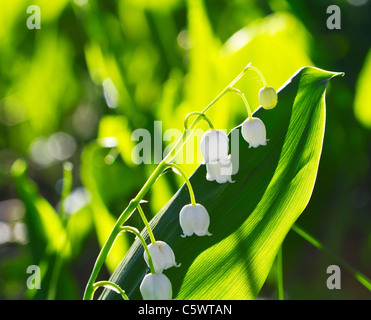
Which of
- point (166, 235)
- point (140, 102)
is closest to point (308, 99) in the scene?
point (166, 235)

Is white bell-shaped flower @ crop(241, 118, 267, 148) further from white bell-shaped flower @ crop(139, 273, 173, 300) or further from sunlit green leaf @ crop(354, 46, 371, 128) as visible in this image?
sunlit green leaf @ crop(354, 46, 371, 128)

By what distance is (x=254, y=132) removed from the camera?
0.49m

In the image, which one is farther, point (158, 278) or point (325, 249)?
point (325, 249)

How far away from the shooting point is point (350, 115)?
116 cm

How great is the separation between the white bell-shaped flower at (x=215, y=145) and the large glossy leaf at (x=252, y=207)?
49mm

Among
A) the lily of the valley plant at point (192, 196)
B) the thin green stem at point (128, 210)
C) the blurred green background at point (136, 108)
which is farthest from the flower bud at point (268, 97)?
the blurred green background at point (136, 108)

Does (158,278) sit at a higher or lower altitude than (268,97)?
lower

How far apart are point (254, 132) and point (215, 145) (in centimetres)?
4

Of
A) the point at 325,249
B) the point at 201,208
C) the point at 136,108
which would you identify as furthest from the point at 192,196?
the point at 136,108

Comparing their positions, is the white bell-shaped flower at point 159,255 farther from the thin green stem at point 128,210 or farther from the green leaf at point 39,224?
the green leaf at point 39,224

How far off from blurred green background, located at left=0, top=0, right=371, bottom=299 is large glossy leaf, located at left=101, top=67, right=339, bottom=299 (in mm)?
324

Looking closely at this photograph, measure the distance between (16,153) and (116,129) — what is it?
2.96 feet

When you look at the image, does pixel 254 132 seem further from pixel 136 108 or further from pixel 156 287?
pixel 136 108
